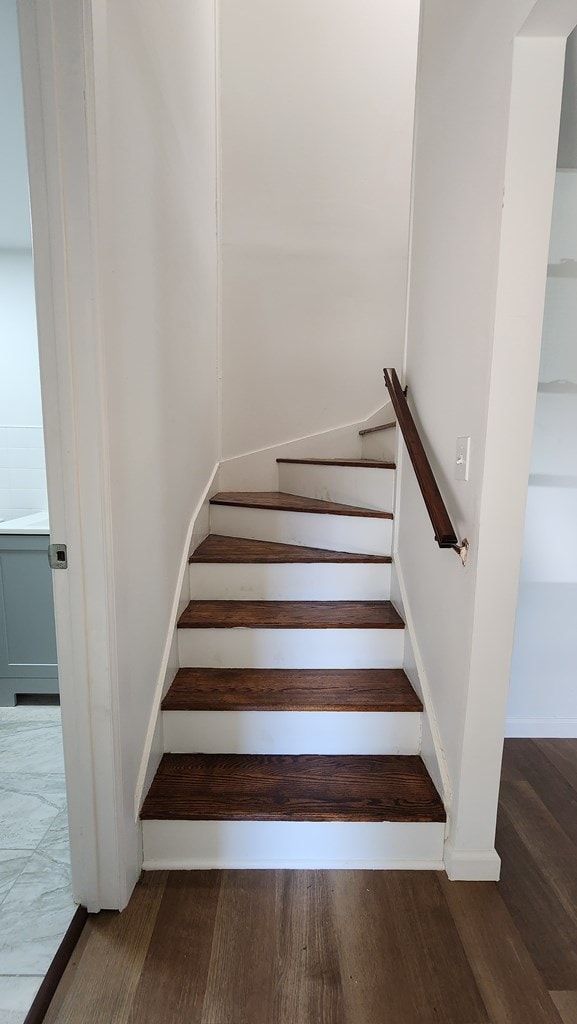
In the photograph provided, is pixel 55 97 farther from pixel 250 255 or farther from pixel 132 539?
pixel 250 255

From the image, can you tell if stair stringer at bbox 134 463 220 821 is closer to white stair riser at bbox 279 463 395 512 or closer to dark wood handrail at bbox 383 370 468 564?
white stair riser at bbox 279 463 395 512

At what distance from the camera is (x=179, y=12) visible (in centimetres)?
175

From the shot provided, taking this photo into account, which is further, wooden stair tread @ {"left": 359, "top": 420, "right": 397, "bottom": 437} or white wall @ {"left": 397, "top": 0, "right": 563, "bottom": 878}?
wooden stair tread @ {"left": 359, "top": 420, "right": 397, "bottom": 437}

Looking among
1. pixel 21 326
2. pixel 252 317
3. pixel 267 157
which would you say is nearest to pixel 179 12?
pixel 267 157

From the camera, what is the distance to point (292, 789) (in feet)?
4.62

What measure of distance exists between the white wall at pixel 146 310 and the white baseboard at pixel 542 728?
151cm

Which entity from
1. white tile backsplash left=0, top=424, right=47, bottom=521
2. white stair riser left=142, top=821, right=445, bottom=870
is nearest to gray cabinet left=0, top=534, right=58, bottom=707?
white tile backsplash left=0, top=424, right=47, bottom=521

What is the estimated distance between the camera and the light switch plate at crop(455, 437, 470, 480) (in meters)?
1.26

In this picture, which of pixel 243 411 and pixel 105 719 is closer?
pixel 105 719

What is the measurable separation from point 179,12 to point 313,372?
161cm

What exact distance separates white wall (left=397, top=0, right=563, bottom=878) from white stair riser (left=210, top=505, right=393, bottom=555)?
0.41 meters

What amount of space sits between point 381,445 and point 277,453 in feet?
2.39

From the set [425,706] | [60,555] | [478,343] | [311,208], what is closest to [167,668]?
[60,555]

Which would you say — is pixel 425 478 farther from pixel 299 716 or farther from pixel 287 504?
pixel 287 504
